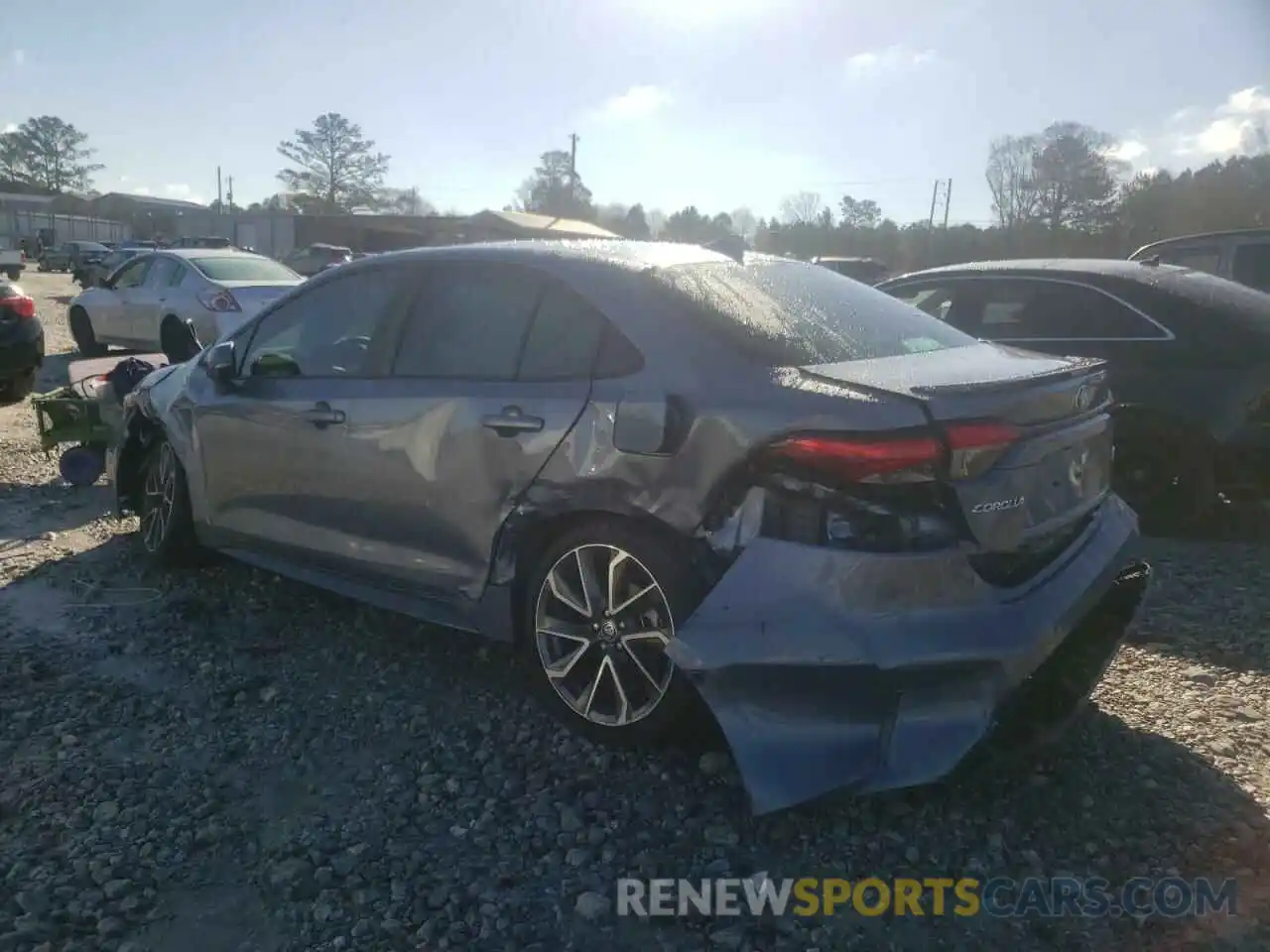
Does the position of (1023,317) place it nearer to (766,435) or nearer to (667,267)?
(667,267)

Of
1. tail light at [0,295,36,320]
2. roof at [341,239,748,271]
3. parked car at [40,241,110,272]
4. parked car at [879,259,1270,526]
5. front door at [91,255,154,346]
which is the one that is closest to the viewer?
roof at [341,239,748,271]

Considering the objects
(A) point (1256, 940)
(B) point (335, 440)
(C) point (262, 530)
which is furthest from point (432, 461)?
(A) point (1256, 940)

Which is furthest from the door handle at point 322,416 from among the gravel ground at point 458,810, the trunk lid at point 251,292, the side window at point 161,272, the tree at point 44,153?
the tree at point 44,153

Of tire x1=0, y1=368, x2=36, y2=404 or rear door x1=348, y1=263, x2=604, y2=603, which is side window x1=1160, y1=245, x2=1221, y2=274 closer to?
rear door x1=348, y1=263, x2=604, y2=603

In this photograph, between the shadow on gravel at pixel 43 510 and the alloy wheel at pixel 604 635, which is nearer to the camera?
the alloy wheel at pixel 604 635

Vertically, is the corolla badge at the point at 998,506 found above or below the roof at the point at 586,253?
below

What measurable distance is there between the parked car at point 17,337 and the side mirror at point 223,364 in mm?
6024

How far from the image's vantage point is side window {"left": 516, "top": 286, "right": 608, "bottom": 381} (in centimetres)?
327

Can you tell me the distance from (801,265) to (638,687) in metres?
1.82

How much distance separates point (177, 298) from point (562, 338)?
10440 millimetres

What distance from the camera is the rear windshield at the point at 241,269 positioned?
12.2 m

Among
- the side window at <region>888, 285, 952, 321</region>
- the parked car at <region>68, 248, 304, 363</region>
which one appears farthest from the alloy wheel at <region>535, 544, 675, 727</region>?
the parked car at <region>68, 248, 304, 363</region>

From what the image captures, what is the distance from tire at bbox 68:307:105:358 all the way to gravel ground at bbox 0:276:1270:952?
1108 centimetres

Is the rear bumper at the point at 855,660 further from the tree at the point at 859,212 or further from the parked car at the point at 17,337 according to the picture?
the tree at the point at 859,212
